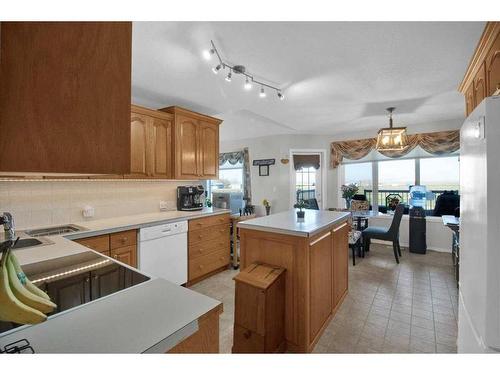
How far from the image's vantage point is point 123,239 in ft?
7.88

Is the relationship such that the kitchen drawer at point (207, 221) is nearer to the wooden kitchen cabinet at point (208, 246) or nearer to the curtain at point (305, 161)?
the wooden kitchen cabinet at point (208, 246)

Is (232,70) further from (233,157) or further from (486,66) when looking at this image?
(233,157)

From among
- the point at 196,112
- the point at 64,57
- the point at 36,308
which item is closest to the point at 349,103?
the point at 196,112

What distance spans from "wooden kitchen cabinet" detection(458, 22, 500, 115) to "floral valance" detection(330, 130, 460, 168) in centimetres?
227

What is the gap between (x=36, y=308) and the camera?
2.41 feet

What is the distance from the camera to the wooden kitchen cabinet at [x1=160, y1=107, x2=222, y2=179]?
329 cm

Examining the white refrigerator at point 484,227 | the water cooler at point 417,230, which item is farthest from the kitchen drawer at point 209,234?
the water cooler at point 417,230

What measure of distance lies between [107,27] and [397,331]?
2872 mm

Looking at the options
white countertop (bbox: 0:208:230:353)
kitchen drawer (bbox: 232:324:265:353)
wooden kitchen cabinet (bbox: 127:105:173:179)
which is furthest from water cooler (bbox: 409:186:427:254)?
white countertop (bbox: 0:208:230:353)

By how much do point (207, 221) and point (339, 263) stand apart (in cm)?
173

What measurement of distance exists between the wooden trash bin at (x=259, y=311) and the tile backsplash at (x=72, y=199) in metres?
2.00

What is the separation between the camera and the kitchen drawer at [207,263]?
309 centimetres

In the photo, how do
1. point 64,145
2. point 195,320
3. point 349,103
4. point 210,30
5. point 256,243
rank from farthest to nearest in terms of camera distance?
point 349,103 < point 256,243 < point 210,30 < point 195,320 < point 64,145

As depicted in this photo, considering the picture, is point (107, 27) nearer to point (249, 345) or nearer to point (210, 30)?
point (210, 30)
